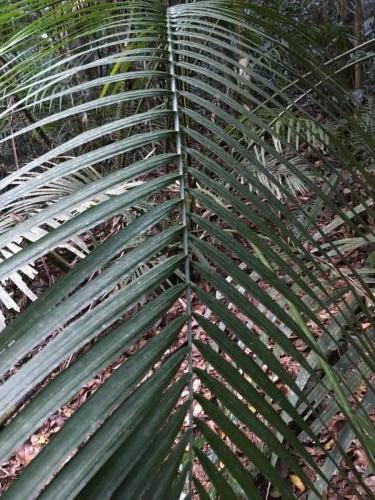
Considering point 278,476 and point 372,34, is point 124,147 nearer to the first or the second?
point 278,476

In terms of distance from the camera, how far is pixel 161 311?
367mm

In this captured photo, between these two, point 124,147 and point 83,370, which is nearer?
point 83,370

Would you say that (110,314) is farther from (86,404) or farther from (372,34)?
(372,34)

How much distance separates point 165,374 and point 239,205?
0.16 m

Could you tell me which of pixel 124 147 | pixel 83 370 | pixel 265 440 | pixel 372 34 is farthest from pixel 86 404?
pixel 372 34

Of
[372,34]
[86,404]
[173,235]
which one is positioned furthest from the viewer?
[372,34]

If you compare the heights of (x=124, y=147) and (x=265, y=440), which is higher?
(x=124, y=147)

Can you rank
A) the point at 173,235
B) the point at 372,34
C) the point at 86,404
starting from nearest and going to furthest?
the point at 86,404 < the point at 173,235 < the point at 372,34

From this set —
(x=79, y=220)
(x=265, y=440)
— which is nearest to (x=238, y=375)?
(x=265, y=440)

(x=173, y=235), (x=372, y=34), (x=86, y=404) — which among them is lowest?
(x=86, y=404)

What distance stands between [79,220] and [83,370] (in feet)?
0.41

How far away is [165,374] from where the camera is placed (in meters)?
0.34

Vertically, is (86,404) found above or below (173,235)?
below

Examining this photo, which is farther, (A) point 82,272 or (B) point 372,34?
(B) point 372,34
